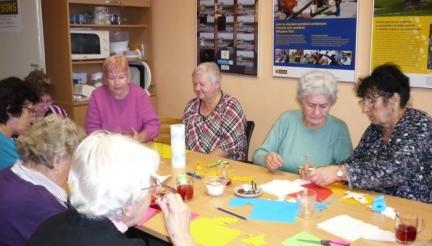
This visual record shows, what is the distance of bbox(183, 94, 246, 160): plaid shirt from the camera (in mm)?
3156

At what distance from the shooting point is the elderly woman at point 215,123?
316 centimetres

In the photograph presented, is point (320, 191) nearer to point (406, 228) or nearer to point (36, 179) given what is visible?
point (406, 228)

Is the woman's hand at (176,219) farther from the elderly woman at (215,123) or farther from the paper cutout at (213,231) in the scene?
the elderly woman at (215,123)

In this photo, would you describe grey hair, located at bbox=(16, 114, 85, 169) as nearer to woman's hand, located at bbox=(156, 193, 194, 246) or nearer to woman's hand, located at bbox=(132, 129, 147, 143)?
woman's hand, located at bbox=(156, 193, 194, 246)

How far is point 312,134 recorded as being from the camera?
8.79 feet

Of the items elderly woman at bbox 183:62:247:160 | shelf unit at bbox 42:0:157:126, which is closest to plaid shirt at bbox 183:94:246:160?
elderly woman at bbox 183:62:247:160

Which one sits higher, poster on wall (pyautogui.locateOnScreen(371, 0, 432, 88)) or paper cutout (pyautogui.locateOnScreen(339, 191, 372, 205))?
poster on wall (pyautogui.locateOnScreen(371, 0, 432, 88))

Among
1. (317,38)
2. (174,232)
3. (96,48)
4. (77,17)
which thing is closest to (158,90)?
Answer: (96,48)

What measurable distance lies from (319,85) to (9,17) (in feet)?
11.2

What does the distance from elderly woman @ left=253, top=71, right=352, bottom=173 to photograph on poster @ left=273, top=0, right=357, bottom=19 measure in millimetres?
1063

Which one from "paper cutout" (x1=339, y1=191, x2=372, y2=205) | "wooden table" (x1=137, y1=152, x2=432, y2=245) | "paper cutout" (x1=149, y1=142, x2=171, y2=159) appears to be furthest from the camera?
"paper cutout" (x1=149, y1=142, x2=171, y2=159)

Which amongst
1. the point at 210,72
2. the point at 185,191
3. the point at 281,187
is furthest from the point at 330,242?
the point at 210,72

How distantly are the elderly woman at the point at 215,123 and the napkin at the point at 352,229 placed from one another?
4.32 feet

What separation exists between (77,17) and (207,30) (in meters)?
1.30
